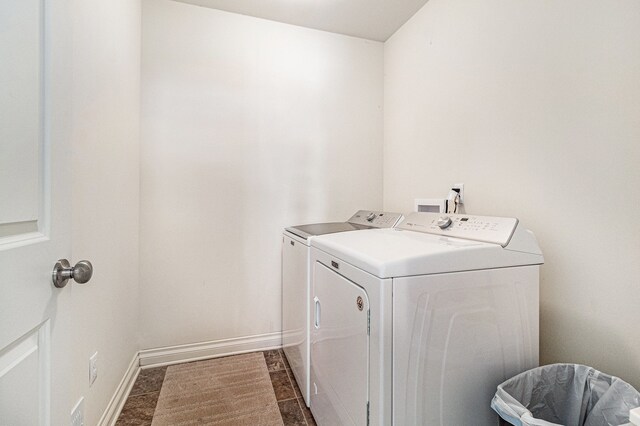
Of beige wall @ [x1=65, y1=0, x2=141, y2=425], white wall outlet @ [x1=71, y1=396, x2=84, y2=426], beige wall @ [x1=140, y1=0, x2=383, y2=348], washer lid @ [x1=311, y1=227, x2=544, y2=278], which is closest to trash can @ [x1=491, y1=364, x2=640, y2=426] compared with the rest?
washer lid @ [x1=311, y1=227, x2=544, y2=278]

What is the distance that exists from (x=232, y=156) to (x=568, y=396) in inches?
85.1

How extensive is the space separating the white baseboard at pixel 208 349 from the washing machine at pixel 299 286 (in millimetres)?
156

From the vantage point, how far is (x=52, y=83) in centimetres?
69

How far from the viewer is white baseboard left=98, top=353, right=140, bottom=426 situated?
1.42m

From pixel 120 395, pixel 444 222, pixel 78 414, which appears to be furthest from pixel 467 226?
pixel 120 395

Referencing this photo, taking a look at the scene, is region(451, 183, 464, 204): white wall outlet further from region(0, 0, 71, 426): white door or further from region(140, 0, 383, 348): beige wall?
region(0, 0, 71, 426): white door

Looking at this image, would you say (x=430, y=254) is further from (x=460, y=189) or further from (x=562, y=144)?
(x=460, y=189)

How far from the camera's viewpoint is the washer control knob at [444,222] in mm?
1338

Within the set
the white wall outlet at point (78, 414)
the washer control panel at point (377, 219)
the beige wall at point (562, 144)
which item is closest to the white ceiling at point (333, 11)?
the beige wall at point (562, 144)

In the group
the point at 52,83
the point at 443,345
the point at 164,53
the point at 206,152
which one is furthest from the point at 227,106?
the point at 443,345

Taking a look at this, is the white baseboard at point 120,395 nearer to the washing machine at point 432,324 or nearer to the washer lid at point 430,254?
the washing machine at point 432,324

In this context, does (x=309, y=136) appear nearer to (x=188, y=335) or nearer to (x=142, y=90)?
(x=142, y=90)

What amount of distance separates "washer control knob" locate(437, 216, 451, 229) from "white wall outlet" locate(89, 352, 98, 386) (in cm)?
168

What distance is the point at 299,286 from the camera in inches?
67.1
